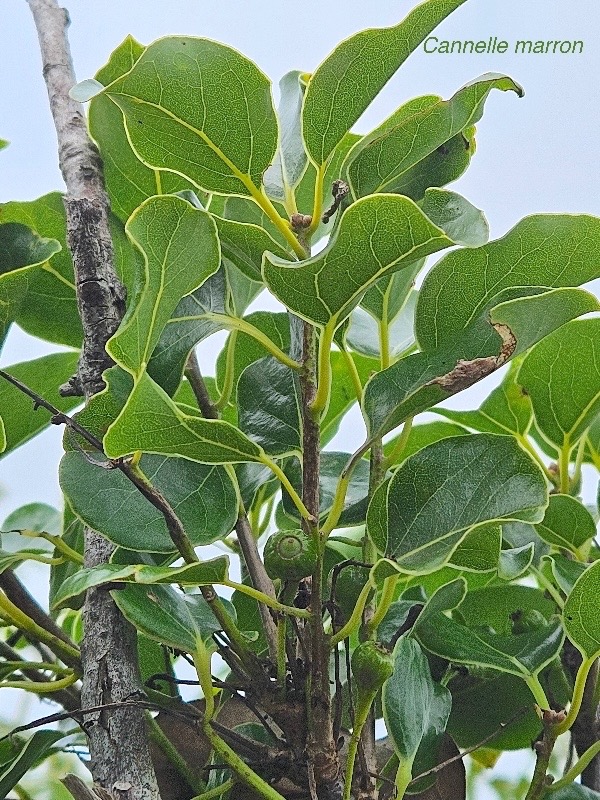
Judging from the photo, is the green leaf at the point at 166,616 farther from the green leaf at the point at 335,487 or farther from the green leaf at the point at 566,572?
the green leaf at the point at 566,572

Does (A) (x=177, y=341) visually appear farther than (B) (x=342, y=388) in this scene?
No

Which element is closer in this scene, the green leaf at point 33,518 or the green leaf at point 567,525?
the green leaf at point 567,525

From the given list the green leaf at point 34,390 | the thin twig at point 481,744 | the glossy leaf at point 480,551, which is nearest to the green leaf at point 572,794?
A: the thin twig at point 481,744

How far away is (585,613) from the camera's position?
430mm

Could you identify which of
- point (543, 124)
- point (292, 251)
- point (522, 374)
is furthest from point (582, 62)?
point (292, 251)

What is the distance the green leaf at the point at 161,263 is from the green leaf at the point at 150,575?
0.08m

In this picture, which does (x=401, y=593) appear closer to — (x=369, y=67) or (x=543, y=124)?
(x=369, y=67)

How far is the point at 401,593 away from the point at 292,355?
196mm

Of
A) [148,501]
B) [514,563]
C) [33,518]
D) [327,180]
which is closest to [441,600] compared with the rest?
[514,563]

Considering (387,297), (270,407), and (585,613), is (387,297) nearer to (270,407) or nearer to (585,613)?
(270,407)

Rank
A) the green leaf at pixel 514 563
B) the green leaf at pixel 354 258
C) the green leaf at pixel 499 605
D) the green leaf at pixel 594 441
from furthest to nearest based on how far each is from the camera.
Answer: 1. the green leaf at pixel 594 441
2. the green leaf at pixel 499 605
3. the green leaf at pixel 514 563
4. the green leaf at pixel 354 258

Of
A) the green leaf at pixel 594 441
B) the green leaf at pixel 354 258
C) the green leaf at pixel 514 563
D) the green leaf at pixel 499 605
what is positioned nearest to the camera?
the green leaf at pixel 354 258

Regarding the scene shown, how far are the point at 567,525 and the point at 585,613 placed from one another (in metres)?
0.12

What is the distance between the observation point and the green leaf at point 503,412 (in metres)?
0.62
